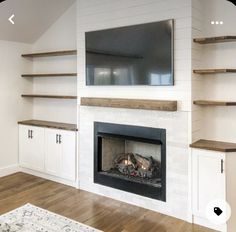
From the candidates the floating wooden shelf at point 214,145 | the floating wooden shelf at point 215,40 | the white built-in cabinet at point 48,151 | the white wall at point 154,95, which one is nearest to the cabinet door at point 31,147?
the white built-in cabinet at point 48,151

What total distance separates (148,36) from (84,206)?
2.27m

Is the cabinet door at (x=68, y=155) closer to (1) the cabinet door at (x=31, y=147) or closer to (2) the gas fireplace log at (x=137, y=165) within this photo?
(1) the cabinet door at (x=31, y=147)

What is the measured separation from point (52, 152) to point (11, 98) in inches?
49.6

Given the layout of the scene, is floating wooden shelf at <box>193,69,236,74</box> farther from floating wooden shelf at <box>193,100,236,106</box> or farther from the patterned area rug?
the patterned area rug

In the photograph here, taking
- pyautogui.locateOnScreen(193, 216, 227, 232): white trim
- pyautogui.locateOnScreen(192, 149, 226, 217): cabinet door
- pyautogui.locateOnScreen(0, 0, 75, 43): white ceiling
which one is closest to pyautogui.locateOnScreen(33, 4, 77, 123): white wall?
pyautogui.locateOnScreen(0, 0, 75, 43): white ceiling

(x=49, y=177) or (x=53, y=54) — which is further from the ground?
(x=53, y=54)

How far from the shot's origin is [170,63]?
10.7 ft

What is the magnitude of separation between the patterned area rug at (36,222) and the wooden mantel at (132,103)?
4.82 ft

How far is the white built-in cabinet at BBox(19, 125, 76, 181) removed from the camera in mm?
4289

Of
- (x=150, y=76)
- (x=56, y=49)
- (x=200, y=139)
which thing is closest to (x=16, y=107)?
(x=56, y=49)

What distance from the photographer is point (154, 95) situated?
347cm

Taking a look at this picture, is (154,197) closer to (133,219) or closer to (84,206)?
(133,219)

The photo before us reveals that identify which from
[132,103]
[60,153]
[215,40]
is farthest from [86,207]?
[215,40]

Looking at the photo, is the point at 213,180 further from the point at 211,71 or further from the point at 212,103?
the point at 211,71
